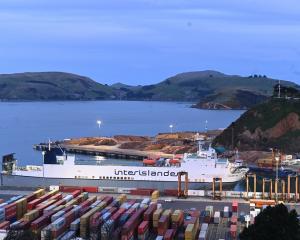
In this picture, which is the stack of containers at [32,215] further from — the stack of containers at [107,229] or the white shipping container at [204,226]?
the white shipping container at [204,226]

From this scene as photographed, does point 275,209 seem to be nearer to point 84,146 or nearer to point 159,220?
point 159,220

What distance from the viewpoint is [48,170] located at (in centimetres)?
5694

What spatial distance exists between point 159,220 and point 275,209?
8508 mm

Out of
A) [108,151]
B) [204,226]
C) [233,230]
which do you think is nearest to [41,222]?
[204,226]

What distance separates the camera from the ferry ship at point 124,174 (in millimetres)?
55688

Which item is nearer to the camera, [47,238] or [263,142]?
→ [47,238]

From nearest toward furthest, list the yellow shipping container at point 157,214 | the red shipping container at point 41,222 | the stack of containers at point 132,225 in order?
the stack of containers at point 132,225 < the red shipping container at point 41,222 < the yellow shipping container at point 157,214

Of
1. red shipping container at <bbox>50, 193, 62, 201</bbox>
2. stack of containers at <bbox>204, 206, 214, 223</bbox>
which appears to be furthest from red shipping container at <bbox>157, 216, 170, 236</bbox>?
red shipping container at <bbox>50, 193, 62, 201</bbox>

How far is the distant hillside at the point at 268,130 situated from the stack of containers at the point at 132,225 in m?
55.4

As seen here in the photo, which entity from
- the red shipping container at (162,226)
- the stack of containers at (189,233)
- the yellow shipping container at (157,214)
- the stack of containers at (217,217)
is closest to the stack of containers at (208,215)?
the stack of containers at (217,217)

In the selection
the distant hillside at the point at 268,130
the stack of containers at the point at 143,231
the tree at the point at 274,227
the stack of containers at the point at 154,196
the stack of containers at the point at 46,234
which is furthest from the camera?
the distant hillside at the point at 268,130

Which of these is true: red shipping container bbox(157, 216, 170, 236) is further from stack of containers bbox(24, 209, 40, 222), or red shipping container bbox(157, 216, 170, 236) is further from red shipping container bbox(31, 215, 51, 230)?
stack of containers bbox(24, 209, 40, 222)

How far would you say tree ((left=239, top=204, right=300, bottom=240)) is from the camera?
92.0 ft

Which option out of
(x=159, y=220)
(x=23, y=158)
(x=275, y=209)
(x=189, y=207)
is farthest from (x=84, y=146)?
(x=275, y=209)
